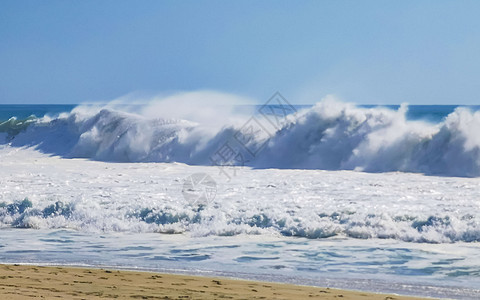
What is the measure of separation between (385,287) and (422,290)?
38cm

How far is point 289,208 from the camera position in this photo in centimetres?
1174

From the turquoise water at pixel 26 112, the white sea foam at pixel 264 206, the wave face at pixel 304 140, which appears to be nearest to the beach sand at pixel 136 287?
the white sea foam at pixel 264 206

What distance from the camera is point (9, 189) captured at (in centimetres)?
1458

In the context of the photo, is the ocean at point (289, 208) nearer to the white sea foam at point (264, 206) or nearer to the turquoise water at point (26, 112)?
the white sea foam at point (264, 206)

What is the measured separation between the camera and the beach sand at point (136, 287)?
6320 mm

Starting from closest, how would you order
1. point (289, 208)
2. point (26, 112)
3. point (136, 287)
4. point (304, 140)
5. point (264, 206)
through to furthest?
point (136, 287) < point (289, 208) < point (264, 206) < point (304, 140) < point (26, 112)

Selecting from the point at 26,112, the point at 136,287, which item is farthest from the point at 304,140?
the point at 26,112

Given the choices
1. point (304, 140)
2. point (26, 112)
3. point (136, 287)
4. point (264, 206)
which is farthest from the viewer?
point (26, 112)

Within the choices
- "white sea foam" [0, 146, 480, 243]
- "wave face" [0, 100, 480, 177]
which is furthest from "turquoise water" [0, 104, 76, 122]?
"white sea foam" [0, 146, 480, 243]

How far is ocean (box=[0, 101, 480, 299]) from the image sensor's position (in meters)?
8.26

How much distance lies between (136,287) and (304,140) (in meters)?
17.0

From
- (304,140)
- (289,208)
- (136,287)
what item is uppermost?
(304,140)

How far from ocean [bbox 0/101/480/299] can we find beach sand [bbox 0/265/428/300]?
0.50m

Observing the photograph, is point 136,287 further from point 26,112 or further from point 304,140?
point 26,112
